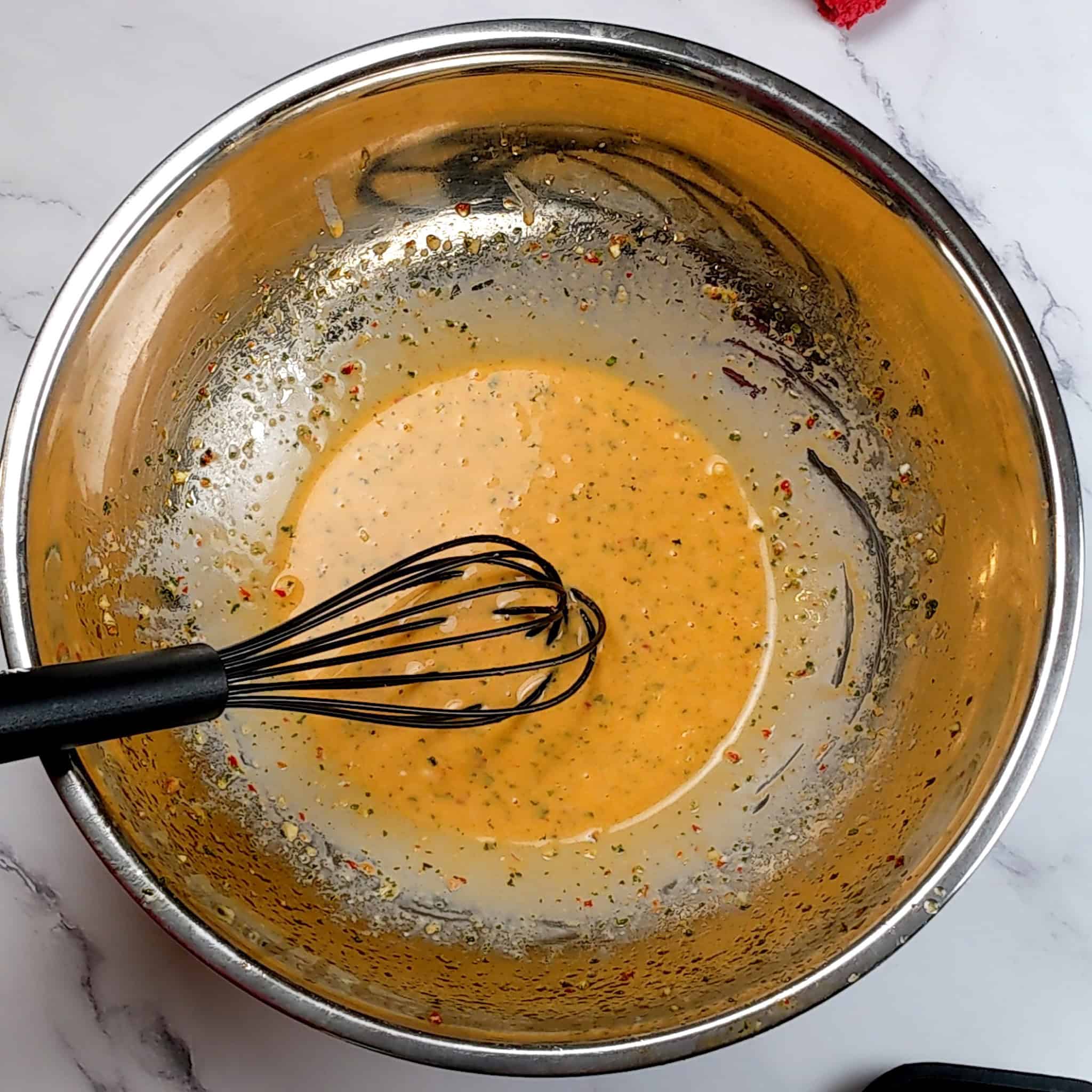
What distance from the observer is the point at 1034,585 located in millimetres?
920

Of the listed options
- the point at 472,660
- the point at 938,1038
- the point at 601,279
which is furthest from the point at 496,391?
the point at 938,1038

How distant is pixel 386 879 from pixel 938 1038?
54 centimetres

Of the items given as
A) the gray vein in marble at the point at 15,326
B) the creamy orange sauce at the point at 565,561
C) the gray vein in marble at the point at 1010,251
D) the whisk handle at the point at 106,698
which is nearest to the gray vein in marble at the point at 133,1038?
the creamy orange sauce at the point at 565,561

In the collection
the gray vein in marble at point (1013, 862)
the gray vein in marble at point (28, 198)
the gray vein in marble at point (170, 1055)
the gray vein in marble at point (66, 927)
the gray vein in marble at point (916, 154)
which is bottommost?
the gray vein in marble at point (1013, 862)

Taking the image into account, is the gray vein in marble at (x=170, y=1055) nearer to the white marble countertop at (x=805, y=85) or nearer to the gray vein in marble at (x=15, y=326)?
the white marble countertop at (x=805, y=85)

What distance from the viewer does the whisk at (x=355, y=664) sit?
2.30 feet

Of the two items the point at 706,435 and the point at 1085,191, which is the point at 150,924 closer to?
the point at 706,435

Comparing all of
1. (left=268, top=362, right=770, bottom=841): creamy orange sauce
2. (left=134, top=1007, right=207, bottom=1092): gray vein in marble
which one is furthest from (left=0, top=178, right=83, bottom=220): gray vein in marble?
(left=134, top=1007, right=207, bottom=1092): gray vein in marble

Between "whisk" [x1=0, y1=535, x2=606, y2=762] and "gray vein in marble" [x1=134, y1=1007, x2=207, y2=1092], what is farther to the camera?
"gray vein in marble" [x1=134, y1=1007, x2=207, y2=1092]

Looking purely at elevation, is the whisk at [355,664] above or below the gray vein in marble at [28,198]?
below

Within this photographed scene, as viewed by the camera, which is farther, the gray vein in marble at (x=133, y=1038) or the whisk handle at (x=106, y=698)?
the gray vein in marble at (x=133, y=1038)

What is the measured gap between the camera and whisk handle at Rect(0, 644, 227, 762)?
0.68m

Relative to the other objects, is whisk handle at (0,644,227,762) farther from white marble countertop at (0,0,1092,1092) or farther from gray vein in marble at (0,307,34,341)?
gray vein in marble at (0,307,34,341)

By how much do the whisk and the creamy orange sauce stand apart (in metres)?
0.03
